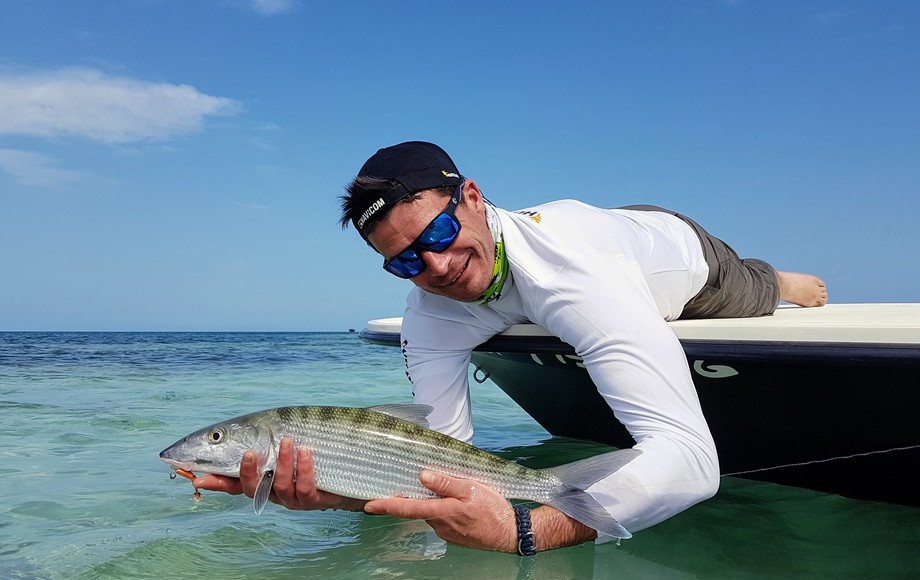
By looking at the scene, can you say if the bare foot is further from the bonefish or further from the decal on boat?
the bonefish

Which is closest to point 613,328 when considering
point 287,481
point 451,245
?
point 451,245

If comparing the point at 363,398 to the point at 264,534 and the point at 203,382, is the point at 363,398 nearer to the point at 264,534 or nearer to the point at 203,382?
the point at 203,382

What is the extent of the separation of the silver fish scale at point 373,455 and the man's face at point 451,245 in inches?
22.3

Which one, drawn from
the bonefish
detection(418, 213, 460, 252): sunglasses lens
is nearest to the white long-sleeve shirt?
detection(418, 213, 460, 252): sunglasses lens

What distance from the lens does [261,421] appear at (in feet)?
8.13

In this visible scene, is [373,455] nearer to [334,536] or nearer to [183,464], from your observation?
[183,464]

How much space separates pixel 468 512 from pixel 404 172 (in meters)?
1.19

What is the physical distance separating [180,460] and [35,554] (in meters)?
1.23

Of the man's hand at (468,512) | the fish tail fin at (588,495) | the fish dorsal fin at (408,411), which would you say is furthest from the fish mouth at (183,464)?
the fish tail fin at (588,495)

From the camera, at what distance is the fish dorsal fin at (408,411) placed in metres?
2.60

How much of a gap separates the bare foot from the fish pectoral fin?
3199 millimetres

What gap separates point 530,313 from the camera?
289cm

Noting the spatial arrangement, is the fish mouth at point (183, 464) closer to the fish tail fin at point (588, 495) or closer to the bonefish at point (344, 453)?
the bonefish at point (344, 453)

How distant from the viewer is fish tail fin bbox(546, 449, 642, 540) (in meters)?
2.11
